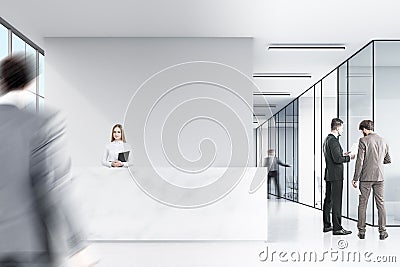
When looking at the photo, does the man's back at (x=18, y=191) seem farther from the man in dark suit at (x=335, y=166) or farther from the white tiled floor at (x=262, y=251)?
the man in dark suit at (x=335, y=166)

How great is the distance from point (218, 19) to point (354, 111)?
344cm

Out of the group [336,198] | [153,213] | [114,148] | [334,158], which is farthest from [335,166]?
[114,148]

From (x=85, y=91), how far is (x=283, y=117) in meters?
11.0

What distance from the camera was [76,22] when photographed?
9.16 metres

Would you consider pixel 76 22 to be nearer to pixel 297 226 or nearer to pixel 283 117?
pixel 297 226

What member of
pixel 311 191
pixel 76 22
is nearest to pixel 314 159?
pixel 311 191

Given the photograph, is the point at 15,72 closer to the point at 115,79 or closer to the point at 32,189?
the point at 32,189

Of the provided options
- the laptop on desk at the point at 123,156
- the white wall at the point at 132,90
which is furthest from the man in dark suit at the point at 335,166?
the laptop on desk at the point at 123,156

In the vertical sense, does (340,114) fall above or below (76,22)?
below

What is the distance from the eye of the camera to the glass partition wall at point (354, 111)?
10000 millimetres

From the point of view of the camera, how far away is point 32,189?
175 cm

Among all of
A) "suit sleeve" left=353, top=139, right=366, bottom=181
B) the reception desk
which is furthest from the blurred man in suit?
"suit sleeve" left=353, top=139, right=366, bottom=181

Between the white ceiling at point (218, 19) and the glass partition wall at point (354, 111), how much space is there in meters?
0.42

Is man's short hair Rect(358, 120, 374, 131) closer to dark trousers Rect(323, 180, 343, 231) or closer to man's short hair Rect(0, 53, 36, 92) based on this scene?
dark trousers Rect(323, 180, 343, 231)
